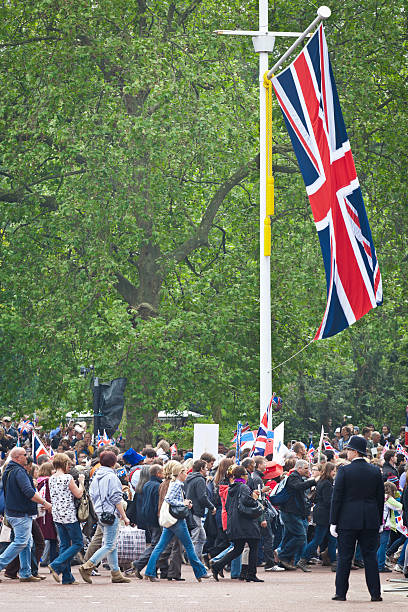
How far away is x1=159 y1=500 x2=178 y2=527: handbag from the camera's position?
596 inches

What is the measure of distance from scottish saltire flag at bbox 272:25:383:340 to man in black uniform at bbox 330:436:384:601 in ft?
8.86

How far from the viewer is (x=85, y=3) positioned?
1105 inches

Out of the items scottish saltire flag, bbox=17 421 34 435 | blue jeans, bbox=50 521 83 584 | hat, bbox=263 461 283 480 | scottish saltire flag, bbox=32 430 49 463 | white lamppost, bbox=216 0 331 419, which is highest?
white lamppost, bbox=216 0 331 419

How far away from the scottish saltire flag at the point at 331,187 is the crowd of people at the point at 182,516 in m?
2.22

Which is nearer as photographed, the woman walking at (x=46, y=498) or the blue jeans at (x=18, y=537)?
the blue jeans at (x=18, y=537)

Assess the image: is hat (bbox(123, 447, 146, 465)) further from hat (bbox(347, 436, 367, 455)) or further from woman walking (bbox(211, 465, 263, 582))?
hat (bbox(347, 436, 367, 455))

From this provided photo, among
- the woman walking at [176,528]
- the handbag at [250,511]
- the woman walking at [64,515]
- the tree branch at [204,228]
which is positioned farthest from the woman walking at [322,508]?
the tree branch at [204,228]

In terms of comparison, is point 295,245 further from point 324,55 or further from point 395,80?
point 324,55

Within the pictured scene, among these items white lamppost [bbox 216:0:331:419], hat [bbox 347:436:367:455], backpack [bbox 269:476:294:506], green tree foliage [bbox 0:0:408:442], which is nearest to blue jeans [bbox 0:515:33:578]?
backpack [bbox 269:476:294:506]

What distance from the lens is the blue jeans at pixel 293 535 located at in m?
17.3

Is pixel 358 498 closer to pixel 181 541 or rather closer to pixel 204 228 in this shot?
pixel 181 541

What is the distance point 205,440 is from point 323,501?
3.16 meters

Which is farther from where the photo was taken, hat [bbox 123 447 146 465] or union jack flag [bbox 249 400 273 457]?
hat [bbox 123 447 146 465]

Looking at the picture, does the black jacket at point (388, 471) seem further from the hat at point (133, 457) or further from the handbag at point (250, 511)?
the hat at point (133, 457)
